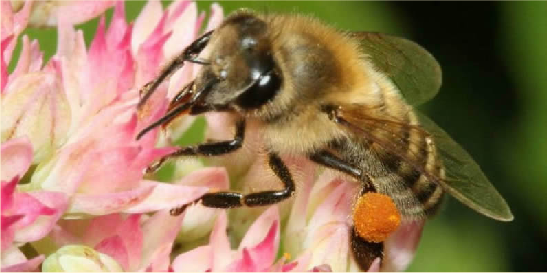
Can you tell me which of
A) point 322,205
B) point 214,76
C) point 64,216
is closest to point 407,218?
point 322,205

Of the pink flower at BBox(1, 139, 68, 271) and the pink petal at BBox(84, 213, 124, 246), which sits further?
the pink petal at BBox(84, 213, 124, 246)

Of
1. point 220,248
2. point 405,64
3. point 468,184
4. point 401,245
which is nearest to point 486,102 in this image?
point 405,64

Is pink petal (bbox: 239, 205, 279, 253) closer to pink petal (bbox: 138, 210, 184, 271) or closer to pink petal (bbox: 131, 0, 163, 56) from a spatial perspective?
pink petal (bbox: 138, 210, 184, 271)

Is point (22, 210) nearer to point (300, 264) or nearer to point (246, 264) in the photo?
point (246, 264)

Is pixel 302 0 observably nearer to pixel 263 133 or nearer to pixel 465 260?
pixel 465 260

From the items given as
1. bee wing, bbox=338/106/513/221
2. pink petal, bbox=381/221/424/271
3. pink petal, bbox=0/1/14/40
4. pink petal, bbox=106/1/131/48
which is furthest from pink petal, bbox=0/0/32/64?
pink petal, bbox=381/221/424/271

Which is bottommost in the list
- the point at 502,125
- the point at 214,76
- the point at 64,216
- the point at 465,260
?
the point at 465,260
